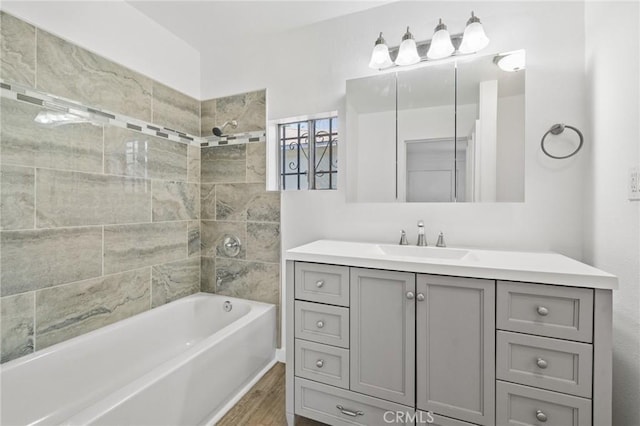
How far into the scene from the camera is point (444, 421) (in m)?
1.17

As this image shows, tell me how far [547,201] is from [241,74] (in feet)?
7.29

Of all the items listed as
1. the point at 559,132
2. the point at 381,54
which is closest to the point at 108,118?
the point at 381,54

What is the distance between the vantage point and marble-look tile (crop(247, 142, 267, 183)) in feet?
7.10

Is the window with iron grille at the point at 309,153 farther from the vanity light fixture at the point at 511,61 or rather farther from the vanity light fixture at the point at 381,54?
the vanity light fixture at the point at 511,61

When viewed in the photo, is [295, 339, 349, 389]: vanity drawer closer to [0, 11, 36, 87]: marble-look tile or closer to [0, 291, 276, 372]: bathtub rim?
[0, 291, 276, 372]: bathtub rim

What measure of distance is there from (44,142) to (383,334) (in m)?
1.93

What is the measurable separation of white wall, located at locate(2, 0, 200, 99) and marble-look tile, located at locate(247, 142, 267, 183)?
744 mm

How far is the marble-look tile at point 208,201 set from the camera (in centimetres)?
238

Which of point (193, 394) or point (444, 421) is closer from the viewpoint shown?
point (444, 421)

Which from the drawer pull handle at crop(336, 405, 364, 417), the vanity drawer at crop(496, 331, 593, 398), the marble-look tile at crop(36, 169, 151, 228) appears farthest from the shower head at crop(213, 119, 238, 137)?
the vanity drawer at crop(496, 331, 593, 398)

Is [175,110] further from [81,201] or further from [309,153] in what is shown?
[309,153]

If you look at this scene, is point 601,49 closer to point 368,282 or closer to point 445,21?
point 445,21

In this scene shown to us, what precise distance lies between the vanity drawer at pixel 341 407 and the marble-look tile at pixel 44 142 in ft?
5.56

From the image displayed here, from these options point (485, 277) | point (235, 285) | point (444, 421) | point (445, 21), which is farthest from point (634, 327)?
point (235, 285)
